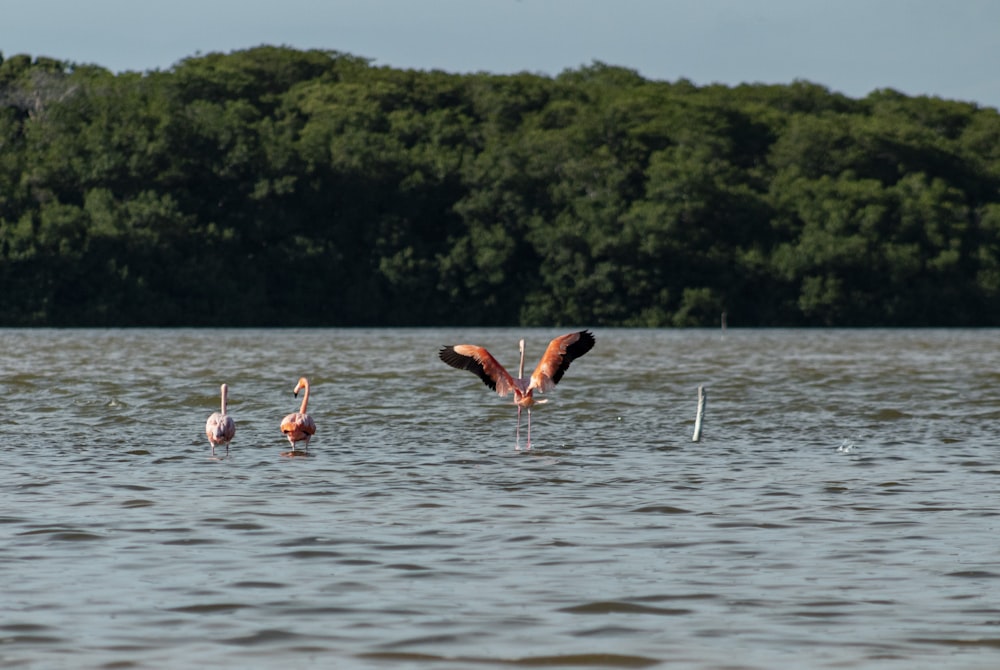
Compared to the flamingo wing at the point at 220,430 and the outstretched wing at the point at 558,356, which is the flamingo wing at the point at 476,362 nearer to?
the outstretched wing at the point at 558,356

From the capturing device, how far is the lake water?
973 centimetres

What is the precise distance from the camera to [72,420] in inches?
1023

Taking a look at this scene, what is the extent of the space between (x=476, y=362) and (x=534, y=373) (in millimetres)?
978

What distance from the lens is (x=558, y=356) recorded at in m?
23.2

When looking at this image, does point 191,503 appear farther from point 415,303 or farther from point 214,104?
point 214,104

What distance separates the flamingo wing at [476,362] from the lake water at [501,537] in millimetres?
872

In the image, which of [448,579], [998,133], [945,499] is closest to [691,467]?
[945,499]

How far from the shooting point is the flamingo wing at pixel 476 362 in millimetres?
22656

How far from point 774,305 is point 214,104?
120 ft

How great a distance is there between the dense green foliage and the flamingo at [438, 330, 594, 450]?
73.9 m

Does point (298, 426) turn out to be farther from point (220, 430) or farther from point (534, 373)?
point (534, 373)

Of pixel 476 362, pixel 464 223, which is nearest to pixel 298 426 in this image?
pixel 476 362

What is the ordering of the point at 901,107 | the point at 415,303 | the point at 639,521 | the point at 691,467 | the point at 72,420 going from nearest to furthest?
the point at 639,521 < the point at 691,467 < the point at 72,420 < the point at 415,303 < the point at 901,107

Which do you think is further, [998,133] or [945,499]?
[998,133]
